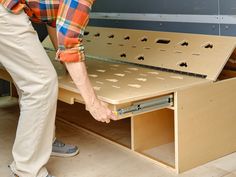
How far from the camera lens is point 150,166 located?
171cm

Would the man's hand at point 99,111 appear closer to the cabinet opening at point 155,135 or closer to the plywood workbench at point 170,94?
the plywood workbench at point 170,94

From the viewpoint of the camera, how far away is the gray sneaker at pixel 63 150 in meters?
1.84

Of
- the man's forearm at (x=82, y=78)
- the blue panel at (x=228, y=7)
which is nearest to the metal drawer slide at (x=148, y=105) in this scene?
the man's forearm at (x=82, y=78)

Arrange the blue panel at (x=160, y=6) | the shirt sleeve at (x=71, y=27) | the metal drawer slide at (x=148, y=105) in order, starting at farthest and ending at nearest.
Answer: the blue panel at (x=160, y=6) < the metal drawer slide at (x=148, y=105) < the shirt sleeve at (x=71, y=27)

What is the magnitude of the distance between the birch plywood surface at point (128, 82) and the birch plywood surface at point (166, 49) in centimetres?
8

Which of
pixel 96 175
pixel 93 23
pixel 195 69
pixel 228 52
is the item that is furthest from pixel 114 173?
pixel 93 23

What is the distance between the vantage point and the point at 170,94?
5.17 feet

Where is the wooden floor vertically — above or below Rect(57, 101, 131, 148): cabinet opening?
above

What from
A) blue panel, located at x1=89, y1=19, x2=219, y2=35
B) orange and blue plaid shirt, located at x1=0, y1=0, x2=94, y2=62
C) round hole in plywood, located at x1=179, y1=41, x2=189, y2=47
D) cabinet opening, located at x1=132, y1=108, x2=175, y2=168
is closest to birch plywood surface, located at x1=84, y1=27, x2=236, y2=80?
round hole in plywood, located at x1=179, y1=41, x2=189, y2=47

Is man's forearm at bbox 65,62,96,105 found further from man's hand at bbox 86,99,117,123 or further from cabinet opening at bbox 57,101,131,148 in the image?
cabinet opening at bbox 57,101,131,148

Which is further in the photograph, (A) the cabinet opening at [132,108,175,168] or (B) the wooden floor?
(A) the cabinet opening at [132,108,175,168]

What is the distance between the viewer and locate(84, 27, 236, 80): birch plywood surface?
178 cm

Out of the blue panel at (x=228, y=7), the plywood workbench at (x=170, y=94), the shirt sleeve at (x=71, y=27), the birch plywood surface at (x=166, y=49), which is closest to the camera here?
the shirt sleeve at (x=71, y=27)

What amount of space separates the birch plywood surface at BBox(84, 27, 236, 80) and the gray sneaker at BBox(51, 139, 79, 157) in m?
0.56
